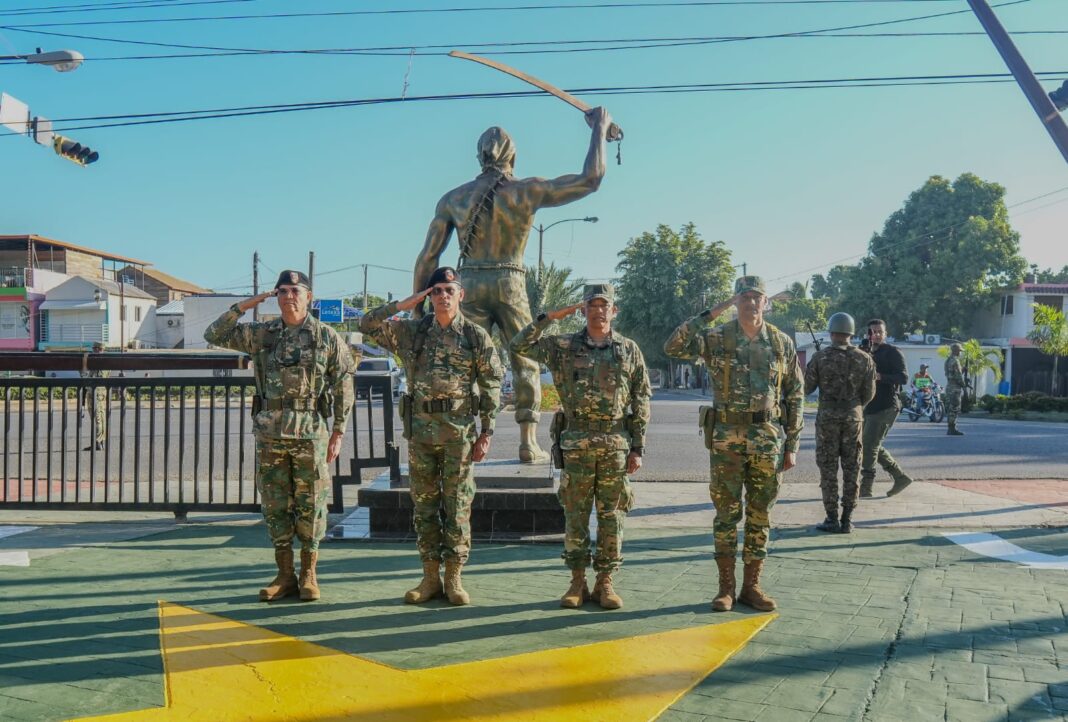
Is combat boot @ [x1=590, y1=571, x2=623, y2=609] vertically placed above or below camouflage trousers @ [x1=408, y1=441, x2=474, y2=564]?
below

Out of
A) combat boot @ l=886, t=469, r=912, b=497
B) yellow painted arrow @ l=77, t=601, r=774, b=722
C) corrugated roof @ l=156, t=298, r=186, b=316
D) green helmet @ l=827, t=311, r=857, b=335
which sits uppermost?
corrugated roof @ l=156, t=298, r=186, b=316

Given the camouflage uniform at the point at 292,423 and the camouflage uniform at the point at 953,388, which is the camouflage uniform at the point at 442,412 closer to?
the camouflage uniform at the point at 292,423

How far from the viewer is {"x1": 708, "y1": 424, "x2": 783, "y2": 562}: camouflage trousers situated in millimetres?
4703

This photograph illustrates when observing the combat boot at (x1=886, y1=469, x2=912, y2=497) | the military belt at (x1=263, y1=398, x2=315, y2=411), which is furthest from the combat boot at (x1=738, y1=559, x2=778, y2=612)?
the combat boot at (x1=886, y1=469, x2=912, y2=497)

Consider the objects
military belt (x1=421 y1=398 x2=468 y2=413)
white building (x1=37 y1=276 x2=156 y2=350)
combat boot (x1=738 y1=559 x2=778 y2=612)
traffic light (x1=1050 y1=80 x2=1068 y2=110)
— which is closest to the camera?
combat boot (x1=738 y1=559 x2=778 y2=612)

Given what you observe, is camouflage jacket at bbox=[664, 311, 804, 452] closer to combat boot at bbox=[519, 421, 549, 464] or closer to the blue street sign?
combat boot at bbox=[519, 421, 549, 464]

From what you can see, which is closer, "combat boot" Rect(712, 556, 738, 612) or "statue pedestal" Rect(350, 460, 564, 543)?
"combat boot" Rect(712, 556, 738, 612)

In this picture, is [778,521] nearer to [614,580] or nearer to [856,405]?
[856,405]

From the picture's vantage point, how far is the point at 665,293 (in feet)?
152

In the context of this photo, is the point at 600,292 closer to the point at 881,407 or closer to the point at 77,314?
the point at 881,407

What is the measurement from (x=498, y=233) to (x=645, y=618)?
333 cm

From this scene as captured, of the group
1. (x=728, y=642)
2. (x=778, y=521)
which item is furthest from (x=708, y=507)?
(x=728, y=642)

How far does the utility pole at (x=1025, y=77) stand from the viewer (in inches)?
243

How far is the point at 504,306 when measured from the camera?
6633 mm
